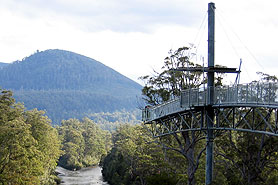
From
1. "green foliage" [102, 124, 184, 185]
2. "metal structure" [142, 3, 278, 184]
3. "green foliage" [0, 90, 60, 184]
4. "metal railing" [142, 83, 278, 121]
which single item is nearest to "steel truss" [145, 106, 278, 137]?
"metal structure" [142, 3, 278, 184]

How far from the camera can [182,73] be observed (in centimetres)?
3416

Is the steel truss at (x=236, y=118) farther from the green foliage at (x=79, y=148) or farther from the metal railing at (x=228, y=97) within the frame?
the green foliage at (x=79, y=148)

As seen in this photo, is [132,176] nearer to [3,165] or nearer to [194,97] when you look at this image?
[3,165]

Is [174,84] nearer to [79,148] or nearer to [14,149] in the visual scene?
[14,149]

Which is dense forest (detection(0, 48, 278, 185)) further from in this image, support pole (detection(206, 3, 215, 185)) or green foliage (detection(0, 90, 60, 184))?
support pole (detection(206, 3, 215, 185))

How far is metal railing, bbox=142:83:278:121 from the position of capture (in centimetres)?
1869

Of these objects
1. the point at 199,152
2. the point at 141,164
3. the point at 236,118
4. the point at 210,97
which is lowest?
the point at 141,164

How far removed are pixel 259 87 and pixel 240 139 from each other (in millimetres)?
11794

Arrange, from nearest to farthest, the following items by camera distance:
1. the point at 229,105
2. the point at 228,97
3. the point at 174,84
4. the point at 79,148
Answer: the point at 229,105
the point at 228,97
the point at 174,84
the point at 79,148

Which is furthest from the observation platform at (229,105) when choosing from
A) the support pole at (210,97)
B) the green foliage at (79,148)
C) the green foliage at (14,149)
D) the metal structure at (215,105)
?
the green foliage at (79,148)

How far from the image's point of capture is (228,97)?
2208cm

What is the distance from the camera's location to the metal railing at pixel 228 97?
1869 centimetres

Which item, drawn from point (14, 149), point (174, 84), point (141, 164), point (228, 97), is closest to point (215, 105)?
point (228, 97)

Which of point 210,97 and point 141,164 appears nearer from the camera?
point 210,97
